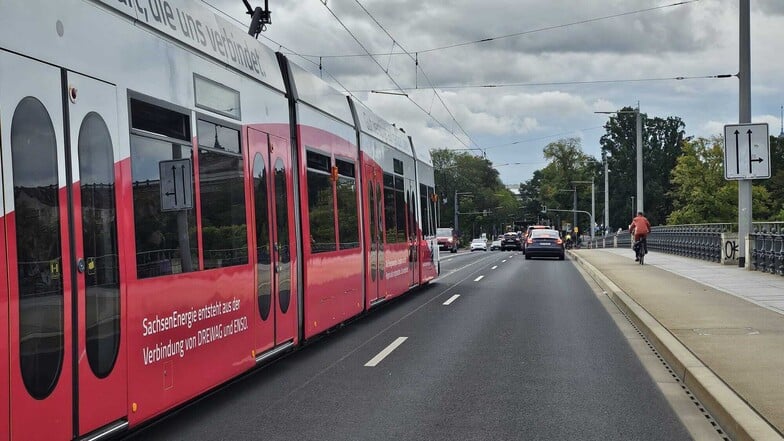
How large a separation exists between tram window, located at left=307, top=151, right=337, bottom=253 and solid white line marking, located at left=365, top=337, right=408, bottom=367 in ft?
4.66

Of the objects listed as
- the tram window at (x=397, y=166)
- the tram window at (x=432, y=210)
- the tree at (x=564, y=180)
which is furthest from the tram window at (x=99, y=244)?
the tree at (x=564, y=180)

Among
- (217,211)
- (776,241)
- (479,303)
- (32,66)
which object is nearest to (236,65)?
(217,211)

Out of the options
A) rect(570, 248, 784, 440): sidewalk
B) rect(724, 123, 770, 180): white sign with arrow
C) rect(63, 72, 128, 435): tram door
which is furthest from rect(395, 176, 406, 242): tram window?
rect(63, 72, 128, 435): tram door

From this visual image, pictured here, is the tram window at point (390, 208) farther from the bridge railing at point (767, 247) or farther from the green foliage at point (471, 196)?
the green foliage at point (471, 196)

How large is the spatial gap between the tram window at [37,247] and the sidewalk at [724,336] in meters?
4.45

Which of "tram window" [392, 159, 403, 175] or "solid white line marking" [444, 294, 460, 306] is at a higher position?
"tram window" [392, 159, 403, 175]

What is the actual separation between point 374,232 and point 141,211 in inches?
302

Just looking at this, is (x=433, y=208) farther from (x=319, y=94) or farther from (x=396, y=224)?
(x=319, y=94)

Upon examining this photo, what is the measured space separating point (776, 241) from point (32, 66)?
19187 millimetres

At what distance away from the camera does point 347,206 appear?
11242 millimetres

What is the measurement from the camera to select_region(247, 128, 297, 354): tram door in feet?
25.0

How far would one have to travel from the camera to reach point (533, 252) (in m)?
41.6

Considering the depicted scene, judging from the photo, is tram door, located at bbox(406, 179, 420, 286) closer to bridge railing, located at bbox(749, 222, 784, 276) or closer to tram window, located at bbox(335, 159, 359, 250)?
tram window, located at bbox(335, 159, 359, 250)

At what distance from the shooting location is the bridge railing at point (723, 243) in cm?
2006
